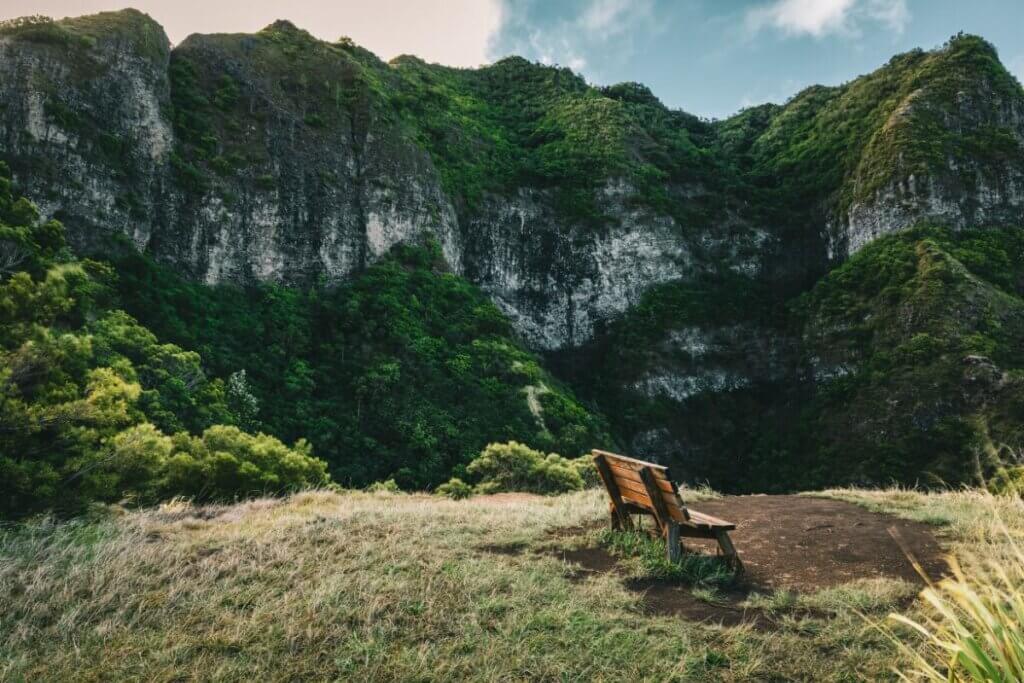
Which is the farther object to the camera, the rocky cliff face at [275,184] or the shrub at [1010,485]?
the rocky cliff face at [275,184]

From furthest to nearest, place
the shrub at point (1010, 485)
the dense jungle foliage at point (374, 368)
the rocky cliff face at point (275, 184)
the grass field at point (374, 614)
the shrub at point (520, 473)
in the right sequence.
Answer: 1. the rocky cliff face at point (275, 184)
2. the dense jungle foliage at point (374, 368)
3. the shrub at point (520, 473)
4. the shrub at point (1010, 485)
5. the grass field at point (374, 614)

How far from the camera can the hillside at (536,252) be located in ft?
111

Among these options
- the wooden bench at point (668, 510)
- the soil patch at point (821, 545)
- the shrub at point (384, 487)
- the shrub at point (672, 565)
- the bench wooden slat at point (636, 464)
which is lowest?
the shrub at point (384, 487)

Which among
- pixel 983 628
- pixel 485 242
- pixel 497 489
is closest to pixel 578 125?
pixel 485 242

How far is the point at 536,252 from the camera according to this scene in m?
54.9

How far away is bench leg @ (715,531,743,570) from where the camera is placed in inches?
189

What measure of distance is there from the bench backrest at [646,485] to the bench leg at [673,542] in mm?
89

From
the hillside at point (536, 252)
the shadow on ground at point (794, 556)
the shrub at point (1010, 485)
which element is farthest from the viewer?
the hillside at point (536, 252)

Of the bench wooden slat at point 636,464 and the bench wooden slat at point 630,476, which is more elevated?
the bench wooden slat at point 636,464

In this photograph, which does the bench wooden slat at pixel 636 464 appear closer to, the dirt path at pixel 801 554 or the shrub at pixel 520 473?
the dirt path at pixel 801 554

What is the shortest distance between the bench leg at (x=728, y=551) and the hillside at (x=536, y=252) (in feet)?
91.4

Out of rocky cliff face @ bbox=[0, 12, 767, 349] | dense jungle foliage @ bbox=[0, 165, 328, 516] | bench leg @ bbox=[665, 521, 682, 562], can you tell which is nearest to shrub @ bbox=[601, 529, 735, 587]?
bench leg @ bbox=[665, 521, 682, 562]

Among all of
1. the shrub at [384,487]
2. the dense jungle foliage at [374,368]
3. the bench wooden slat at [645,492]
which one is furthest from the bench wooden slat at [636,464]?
the dense jungle foliage at [374,368]

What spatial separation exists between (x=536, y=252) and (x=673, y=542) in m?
51.1
